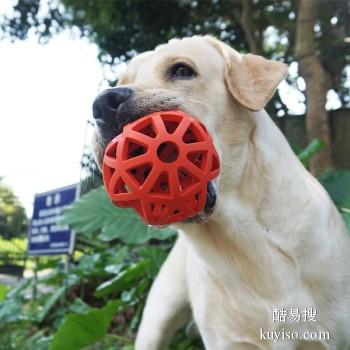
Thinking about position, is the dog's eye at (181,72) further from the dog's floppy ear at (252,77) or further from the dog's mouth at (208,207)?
the dog's mouth at (208,207)

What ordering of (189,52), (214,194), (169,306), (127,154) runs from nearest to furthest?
(127,154), (214,194), (189,52), (169,306)

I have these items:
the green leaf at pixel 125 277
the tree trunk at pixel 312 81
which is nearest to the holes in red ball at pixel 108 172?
the green leaf at pixel 125 277

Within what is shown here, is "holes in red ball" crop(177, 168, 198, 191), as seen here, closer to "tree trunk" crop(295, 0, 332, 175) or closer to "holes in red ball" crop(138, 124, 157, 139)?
"holes in red ball" crop(138, 124, 157, 139)

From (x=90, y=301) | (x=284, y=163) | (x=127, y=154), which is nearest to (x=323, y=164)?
(x=90, y=301)

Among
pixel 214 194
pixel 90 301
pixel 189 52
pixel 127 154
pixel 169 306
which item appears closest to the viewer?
pixel 127 154

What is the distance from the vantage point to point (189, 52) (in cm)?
190

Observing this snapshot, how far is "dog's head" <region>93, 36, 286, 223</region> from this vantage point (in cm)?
159

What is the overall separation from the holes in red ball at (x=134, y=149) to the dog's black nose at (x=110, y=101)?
0.48 feet

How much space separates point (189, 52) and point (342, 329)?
1.04 metres

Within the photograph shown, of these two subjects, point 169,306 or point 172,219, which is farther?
point 169,306

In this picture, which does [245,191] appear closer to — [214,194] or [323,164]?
[214,194]

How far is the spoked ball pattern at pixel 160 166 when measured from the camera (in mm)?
1387

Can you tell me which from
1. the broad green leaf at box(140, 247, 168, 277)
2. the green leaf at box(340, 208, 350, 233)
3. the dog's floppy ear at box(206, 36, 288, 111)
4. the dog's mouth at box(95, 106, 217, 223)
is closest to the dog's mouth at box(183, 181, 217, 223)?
the dog's mouth at box(95, 106, 217, 223)

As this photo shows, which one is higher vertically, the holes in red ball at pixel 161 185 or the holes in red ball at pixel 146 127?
the holes in red ball at pixel 146 127
